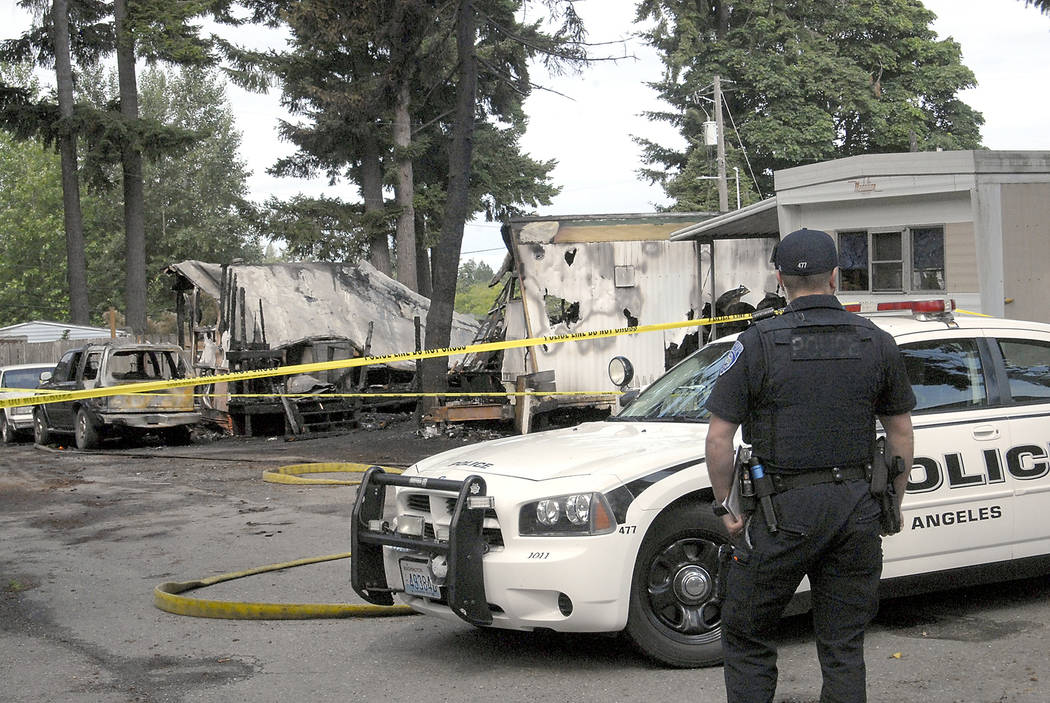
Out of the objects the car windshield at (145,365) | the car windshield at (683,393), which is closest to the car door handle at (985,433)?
the car windshield at (683,393)

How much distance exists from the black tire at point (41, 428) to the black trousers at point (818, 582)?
1895cm

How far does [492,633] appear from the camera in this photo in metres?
5.97

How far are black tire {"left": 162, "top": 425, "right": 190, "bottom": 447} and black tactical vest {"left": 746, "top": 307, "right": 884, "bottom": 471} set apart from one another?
17.4 meters

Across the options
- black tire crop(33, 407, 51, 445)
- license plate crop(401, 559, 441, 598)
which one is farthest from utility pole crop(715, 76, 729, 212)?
license plate crop(401, 559, 441, 598)

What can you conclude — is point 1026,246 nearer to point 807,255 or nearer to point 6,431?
point 807,255

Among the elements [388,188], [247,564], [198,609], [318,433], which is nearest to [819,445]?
[198,609]

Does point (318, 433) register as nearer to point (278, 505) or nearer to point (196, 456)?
point (196, 456)

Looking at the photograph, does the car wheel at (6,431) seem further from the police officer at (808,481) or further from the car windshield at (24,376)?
the police officer at (808,481)

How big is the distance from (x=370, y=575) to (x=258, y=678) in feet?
2.32

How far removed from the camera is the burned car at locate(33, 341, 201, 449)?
729 inches

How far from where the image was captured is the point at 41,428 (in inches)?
808

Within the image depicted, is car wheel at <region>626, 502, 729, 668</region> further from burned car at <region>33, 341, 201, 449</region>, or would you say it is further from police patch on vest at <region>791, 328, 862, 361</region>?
burned car at <region>33, 341, 201, 449</region>

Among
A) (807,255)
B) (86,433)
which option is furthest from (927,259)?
(86,433)

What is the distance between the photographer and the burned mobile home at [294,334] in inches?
805
